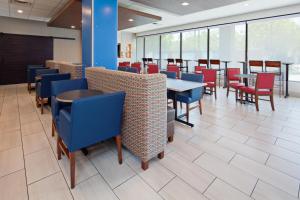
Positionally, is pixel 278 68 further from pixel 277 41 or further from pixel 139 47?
pixel 139 47

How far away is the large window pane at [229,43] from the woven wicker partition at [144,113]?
641 cm

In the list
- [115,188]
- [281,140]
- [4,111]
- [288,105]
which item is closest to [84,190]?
[115,188]

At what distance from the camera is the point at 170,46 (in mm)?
10633

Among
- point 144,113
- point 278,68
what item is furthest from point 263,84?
point 144,113

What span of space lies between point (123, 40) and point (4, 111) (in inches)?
334

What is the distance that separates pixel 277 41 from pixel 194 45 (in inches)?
142

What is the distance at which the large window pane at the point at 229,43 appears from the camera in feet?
24.8

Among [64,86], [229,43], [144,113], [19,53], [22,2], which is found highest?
[22,2]

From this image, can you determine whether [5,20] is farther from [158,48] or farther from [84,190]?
[84,190]

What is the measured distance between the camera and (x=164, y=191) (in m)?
1.74

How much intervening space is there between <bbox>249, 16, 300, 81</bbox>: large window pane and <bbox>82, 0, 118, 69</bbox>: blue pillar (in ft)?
19.1

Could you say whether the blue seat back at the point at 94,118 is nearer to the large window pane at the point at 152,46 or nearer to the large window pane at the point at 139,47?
the large window pane at the point at 152,46

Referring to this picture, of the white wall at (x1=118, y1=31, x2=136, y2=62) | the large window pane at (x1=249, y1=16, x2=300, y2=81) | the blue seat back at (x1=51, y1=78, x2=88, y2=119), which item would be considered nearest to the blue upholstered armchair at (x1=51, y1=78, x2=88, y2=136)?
the blue seat back at (x1=51, y1=78, x2=88, y2=119)

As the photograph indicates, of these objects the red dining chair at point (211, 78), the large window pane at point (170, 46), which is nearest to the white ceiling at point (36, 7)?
the red dining chair at point (211, 78)
